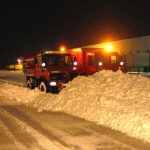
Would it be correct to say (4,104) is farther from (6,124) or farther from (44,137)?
(44,137)

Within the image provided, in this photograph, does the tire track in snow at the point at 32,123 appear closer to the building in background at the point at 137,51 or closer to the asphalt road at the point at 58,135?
the asphalt road at the point at 58,135

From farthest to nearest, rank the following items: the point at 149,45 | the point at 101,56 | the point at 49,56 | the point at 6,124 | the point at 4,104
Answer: the point at 149,45, the point at 101,56, the point at 49,56, the point at 4,104, the point at 6,124

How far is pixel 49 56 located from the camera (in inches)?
923

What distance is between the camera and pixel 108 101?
1427cm

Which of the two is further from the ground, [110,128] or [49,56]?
[49,56]

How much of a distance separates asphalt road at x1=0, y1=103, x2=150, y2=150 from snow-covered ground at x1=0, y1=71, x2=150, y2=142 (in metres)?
0.43

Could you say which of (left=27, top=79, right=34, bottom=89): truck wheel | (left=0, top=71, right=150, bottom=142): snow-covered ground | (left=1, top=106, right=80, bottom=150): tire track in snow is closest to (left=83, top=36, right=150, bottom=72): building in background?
(left=27, top=79, right=34, bottom=89): truck wheel

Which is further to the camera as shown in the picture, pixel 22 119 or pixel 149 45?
pixel 149 45

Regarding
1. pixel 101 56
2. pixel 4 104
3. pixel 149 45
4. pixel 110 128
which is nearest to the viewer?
pixel 110 128

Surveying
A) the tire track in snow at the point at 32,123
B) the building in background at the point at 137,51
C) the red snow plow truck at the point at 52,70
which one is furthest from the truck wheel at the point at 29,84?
the building in background at the point at 137,51

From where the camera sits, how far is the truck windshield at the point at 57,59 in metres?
23.3

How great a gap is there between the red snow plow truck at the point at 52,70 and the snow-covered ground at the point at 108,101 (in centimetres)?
195

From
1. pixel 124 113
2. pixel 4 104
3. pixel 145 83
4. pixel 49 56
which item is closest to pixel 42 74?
pixel 49 56

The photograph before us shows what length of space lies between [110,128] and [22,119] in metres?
3.57
